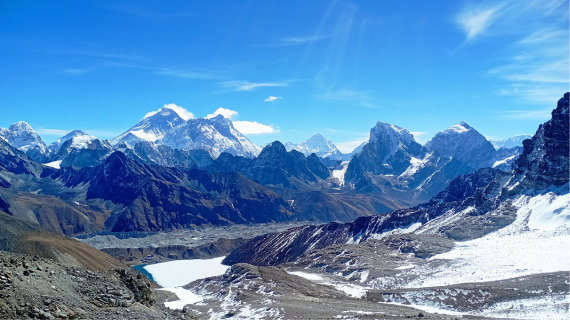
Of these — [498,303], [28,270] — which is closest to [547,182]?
[498,303]

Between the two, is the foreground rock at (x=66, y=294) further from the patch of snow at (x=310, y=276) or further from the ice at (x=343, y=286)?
the patch of snow at (x=310, y=276)

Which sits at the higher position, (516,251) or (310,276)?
(516,251)

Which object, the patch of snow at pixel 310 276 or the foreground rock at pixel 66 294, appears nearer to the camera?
the foreground rock at pixel 66 294

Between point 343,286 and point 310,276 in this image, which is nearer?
point 343,286

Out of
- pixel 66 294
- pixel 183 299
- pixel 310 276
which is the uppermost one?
pixel 66 294

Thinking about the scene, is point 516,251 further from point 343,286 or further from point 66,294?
point 66,294

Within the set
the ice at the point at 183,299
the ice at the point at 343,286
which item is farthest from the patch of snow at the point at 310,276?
the ice at the point at 183,299

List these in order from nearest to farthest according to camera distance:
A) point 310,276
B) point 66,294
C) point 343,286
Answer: point 66,294 < point 343,286 < point 310,276

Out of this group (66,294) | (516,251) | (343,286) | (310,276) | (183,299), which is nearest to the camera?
(66,294)

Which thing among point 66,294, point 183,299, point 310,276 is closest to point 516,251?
point 310,276

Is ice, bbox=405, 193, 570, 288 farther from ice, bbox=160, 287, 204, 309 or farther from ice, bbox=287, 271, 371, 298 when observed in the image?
ice, bbox=160, 287, 204, 309

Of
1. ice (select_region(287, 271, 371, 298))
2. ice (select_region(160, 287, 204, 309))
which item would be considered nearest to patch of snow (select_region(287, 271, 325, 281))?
ice (select_region(287, 271, 371, 298))
